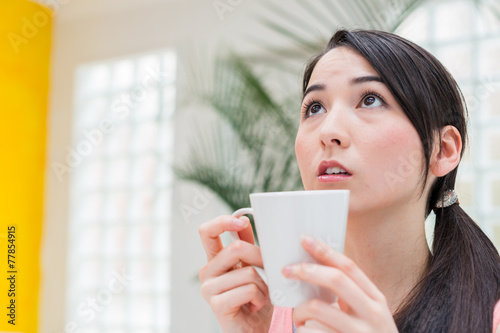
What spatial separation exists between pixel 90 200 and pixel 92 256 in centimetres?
46

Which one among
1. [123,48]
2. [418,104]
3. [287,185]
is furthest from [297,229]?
[123,48]

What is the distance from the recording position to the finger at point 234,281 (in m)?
0.78

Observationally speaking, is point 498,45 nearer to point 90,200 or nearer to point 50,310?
point 90,200

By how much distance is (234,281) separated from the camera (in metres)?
0.78

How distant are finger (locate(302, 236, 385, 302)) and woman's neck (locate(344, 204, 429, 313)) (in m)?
0.35

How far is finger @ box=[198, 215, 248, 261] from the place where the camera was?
31.0 inches

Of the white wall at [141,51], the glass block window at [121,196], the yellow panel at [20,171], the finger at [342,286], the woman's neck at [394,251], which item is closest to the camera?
the finger at [342,286]

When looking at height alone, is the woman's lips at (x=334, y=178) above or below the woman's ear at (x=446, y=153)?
below

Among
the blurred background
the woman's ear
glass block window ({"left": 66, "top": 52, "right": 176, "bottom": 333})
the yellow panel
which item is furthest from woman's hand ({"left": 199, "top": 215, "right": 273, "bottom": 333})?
glass block window ({"left": 66, "top": 52, "right": 176, "bottom": 333})

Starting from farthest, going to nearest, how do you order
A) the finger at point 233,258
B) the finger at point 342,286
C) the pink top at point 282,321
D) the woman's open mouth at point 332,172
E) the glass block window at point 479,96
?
the glass block window at point 479,96
the pink top at point 282,321
the woman's open mouth at point 332,172
the finger at point 233,258
the finger at point 342,286

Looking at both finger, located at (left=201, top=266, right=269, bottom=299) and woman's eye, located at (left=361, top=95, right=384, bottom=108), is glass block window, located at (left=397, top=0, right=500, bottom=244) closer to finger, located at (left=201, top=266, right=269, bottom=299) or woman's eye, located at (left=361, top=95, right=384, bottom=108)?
woman's eye, located at (left=361, top=95, right=384, bottom=108)

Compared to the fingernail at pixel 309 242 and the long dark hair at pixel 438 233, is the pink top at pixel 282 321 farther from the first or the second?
the fingernail at pixel 309 242

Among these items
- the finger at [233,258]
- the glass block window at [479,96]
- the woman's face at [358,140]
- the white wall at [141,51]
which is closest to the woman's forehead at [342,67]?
the woman's face at [358,140]

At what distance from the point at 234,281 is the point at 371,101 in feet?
1.31
